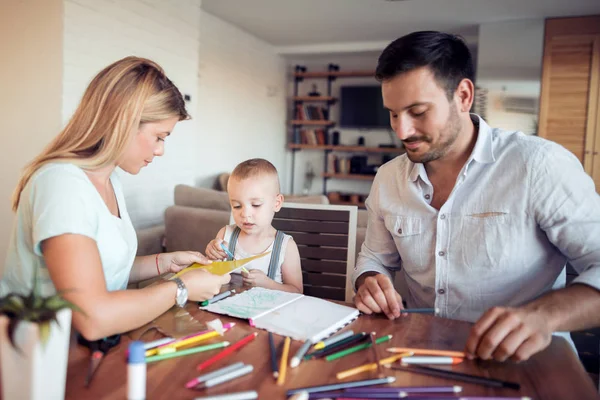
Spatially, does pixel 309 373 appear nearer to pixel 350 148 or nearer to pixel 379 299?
pixel 379 299

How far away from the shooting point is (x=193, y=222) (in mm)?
2730

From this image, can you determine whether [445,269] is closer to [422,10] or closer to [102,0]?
[102,0]

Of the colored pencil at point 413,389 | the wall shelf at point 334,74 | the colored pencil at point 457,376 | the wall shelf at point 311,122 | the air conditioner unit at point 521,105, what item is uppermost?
the wall shelf at point 334,74

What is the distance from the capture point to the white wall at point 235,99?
5.40 metres

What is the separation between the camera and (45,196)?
3.37ft

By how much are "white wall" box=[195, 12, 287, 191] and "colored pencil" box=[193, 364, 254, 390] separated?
15.4 feet

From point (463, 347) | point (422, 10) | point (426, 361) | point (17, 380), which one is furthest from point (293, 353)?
point (422, 10)

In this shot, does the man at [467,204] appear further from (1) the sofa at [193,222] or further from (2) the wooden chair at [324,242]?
(1) the sofa at [193,222]

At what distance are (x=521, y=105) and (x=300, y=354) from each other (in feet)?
17.7

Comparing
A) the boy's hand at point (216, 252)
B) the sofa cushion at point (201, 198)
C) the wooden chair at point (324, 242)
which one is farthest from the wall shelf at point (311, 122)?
the boy's hand at point (216, 252)

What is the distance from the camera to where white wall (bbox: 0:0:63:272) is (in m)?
3.02

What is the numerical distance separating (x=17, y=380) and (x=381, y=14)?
17.3 ft

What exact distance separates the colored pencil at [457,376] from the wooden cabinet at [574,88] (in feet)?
16.7

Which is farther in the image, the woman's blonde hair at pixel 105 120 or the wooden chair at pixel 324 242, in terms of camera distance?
the wooden chair at pixel 324 242
